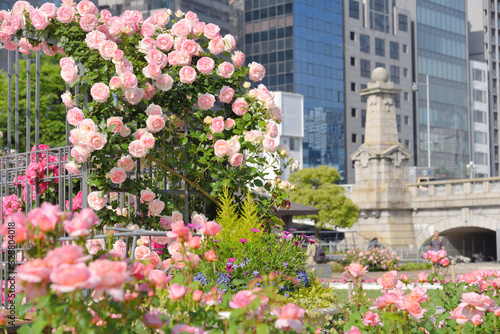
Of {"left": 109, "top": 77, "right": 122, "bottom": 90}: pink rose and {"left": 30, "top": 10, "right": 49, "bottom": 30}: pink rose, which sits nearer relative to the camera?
{"left": 109, "top": 77, "right": 122, "bottom": 90}: pink rose

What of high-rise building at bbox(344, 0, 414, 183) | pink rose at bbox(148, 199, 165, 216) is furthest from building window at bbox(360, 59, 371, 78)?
pink rose at bbox(148, 199, 165, 216)

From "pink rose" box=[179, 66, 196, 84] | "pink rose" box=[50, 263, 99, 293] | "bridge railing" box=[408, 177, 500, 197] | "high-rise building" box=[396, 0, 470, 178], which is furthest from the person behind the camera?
"high-rise building" box=[396, 0, 470, 178]

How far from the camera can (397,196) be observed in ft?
134

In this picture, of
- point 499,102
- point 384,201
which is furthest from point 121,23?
point 499,102

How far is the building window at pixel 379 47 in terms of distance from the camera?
84000 millimetres

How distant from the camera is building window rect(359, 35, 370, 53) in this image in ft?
268

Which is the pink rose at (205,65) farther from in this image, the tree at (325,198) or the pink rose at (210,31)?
the tree at (325,198)

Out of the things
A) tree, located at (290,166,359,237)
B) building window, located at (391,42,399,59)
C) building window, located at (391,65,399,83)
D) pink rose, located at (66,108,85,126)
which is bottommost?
tree, located at (290,166,359,237)

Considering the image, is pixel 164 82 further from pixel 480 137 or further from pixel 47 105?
pixel 480 137

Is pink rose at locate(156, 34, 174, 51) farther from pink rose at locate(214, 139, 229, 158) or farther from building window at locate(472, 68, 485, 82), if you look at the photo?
building window at locate(472, 68, 485, 82)

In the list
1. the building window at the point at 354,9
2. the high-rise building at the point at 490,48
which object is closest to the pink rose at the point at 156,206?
the building window at the point at 354,9

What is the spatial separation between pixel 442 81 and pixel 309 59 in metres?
23.2

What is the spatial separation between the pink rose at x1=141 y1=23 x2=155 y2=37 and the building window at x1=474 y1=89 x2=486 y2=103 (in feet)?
302

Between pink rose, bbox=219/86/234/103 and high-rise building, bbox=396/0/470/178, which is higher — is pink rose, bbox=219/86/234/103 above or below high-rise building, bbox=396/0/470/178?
below
